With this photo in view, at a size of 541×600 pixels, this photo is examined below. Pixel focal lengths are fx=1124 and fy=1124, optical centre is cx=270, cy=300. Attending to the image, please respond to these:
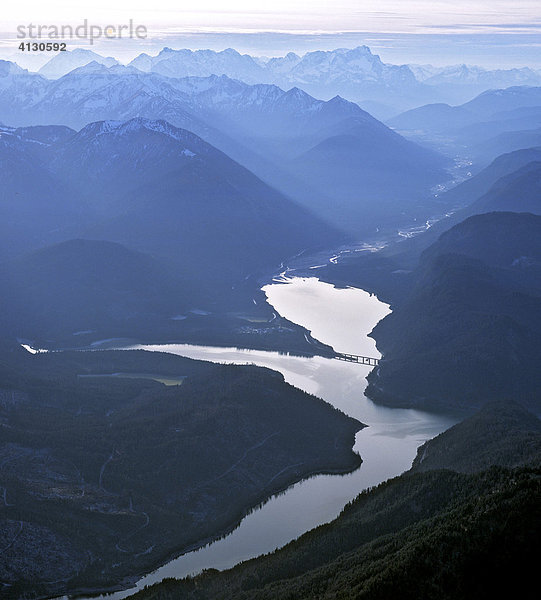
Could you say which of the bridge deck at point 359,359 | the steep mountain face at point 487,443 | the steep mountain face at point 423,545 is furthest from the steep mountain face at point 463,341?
the steep mountain face at point 423,545

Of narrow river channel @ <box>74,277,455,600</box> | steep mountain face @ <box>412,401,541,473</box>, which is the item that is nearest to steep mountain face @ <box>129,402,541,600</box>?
steep mountain face @ <box>412,401,541,473</box>

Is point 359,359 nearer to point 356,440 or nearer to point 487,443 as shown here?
point 356,440

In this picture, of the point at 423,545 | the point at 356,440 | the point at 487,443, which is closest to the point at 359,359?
the point at 356,440

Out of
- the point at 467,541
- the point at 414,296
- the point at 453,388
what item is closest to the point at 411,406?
the point at 453,388

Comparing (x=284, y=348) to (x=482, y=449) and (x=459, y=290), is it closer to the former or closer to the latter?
(x=459, y=290)

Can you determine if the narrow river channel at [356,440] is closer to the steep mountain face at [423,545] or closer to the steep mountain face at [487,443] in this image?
the steep mountain face at [487,443]

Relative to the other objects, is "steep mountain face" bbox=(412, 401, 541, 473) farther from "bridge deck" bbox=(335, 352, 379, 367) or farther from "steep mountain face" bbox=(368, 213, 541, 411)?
"bridge deck" bbox=(335, 352, 379, 367)
